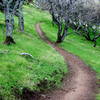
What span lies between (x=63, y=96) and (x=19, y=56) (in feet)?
22.6

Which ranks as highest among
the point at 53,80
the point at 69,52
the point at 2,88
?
the point at 2,88

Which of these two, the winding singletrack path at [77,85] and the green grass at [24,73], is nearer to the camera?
the green grass at [24,73]

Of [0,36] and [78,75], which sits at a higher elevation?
[0,36]

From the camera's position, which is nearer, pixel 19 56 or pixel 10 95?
pixel 10 95

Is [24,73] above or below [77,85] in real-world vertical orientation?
above

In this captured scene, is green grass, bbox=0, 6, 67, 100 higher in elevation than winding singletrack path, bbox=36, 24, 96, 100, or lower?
higher

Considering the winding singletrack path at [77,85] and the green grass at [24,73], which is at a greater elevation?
the green grass at [24,73]

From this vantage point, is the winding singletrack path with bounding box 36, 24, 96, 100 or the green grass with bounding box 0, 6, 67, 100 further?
the winding singletrack path with bounding box 36, 24, 96, 100

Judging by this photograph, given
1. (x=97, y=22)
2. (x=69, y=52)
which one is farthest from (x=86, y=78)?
(x=97, y=22)

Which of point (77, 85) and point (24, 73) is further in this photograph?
point (77, 85)

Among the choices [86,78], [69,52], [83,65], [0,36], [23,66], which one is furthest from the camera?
[69,52]

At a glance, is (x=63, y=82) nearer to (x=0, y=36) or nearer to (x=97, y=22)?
(x=0, y=36)

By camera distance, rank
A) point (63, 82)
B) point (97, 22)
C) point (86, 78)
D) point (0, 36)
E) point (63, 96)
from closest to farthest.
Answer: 1. point (63, 96)
2. point (63, 82)
3. point (86, 78)
4. point (0, 36)
5. point (97, 22)

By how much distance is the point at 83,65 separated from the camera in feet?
106
